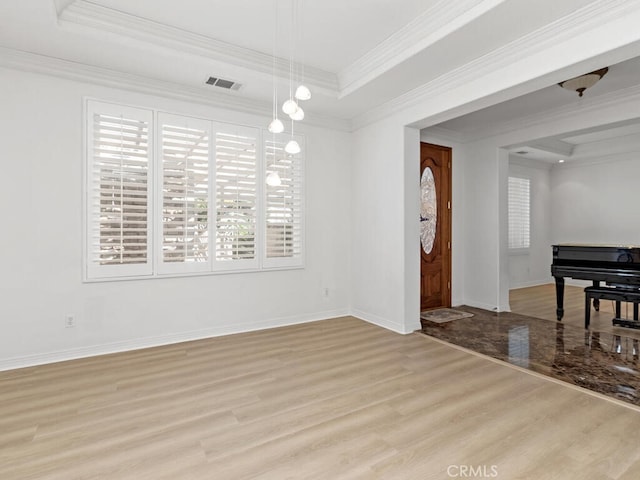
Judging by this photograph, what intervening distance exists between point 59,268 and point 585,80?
18.3 ft

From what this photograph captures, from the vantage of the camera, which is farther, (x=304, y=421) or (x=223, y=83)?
(x=223, y=83)

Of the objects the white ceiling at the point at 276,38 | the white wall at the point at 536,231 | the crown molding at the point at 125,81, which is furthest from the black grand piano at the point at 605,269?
the crown molding at the point at 125,81

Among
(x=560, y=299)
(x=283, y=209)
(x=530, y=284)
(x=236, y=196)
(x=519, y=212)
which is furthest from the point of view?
(x=530, y=284)

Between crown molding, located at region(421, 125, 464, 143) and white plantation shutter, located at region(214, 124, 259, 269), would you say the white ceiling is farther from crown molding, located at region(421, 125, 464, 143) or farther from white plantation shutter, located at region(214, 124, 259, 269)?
crown molding, located at region(421, 125, 464, 143)

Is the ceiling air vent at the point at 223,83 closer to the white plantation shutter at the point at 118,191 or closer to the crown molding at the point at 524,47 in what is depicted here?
the white plantation shutter at the point at 118,191

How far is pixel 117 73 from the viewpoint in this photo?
11.9 ft

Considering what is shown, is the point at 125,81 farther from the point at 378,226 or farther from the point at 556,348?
the point at 556,348

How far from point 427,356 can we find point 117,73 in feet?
14.5

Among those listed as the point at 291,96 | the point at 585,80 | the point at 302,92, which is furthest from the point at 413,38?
the point at 585,80

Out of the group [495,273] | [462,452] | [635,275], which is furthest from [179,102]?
[635,275]

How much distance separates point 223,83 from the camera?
3.92 meters

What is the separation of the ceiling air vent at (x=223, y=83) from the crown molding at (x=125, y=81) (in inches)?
6.9
